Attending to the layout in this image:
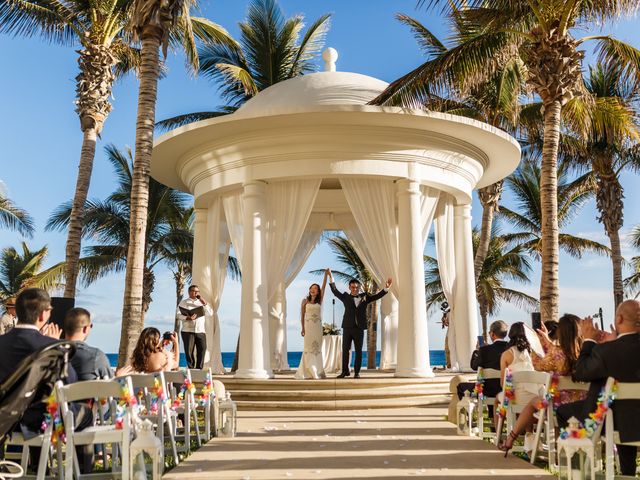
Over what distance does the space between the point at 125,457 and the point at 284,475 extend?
1.52 meters

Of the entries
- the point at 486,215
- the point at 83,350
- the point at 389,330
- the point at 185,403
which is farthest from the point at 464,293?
the point at 83,350

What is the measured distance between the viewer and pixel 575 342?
6.13m

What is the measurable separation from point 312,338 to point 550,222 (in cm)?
514

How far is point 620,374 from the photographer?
16.8 ft

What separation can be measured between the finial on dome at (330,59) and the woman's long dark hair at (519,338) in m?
9.99

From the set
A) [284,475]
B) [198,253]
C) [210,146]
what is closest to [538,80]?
[210,146]

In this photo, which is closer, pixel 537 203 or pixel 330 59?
pixel 330 59

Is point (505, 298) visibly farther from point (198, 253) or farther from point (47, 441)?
point (47, 441)

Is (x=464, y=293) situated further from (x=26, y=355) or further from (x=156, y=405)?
(x=26, y=355)

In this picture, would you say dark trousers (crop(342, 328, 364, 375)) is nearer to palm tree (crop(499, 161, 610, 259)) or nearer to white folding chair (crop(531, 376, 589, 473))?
white folding chair (crop(531, 376, 589, 473))

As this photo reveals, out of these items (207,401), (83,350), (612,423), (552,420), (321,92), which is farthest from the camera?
(321,92)

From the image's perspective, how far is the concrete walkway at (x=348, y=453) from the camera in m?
5.81

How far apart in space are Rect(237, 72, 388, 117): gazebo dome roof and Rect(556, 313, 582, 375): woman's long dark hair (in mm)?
8719

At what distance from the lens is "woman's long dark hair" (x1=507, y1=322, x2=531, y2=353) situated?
7.23 meters
